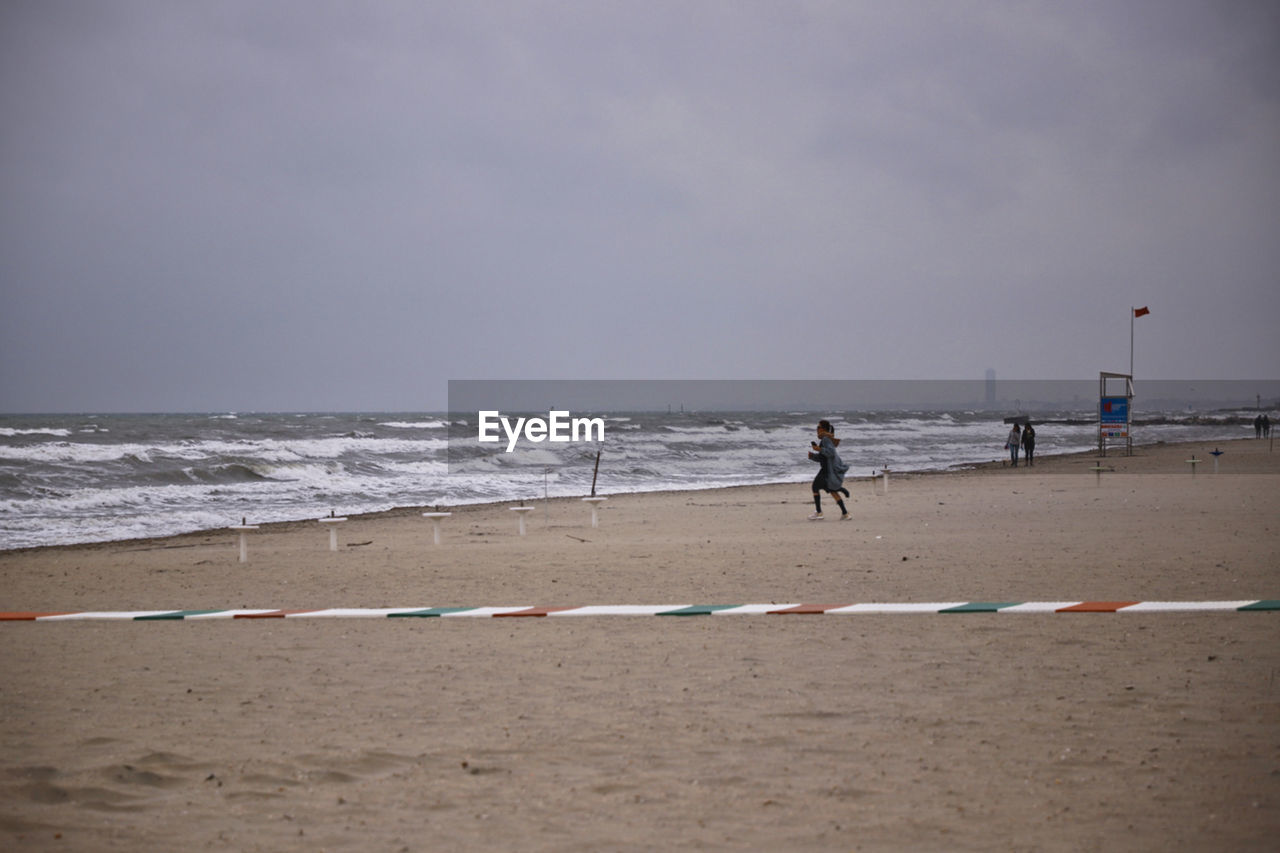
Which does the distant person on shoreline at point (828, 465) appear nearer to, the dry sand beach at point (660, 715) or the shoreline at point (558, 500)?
the dry sand beach at point (660, 715)

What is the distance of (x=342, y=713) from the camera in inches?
226

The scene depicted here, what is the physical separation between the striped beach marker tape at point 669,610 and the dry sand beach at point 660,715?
17 cm

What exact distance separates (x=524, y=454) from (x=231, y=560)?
31.6 meters

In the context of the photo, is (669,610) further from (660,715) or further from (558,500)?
(558,500)

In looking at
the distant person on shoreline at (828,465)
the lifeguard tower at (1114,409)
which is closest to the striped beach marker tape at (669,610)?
the distant person on shoreline at (828,465)

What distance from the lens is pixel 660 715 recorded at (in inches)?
220

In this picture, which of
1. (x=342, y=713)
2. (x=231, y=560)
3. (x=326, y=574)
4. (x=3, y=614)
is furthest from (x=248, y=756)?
(x=231, y=560)

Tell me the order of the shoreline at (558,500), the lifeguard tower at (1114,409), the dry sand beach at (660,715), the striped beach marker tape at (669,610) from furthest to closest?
1. the lifeguard tower at (1114,409)
2. the shoreline at (558,500)
3. the striped beach marker tape at (669,610)
4. the dry sand beach at (660,715)

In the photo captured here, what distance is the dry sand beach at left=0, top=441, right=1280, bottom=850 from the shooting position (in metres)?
4.13

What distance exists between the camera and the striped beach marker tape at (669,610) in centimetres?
814

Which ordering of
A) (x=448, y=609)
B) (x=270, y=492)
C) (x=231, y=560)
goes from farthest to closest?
(x=270, y=492), (x=231, y=560), (x=448, y=609)

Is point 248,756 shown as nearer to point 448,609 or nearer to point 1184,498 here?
point 448,609

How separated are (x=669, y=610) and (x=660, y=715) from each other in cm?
299

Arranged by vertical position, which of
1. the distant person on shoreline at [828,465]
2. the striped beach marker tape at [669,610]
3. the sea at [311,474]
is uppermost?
the distant person on shoreline at [828,465]
